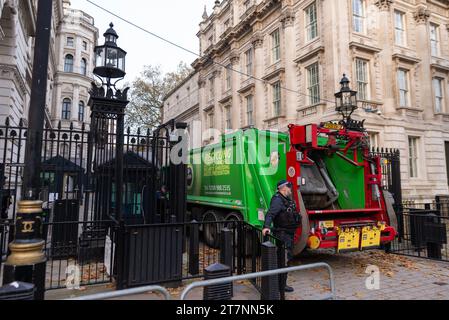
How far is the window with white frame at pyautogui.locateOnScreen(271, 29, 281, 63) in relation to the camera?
71.1 ft

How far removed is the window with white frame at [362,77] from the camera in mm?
17312

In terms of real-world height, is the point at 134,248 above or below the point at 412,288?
above

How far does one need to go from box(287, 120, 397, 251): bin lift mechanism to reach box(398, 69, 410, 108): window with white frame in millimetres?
13503

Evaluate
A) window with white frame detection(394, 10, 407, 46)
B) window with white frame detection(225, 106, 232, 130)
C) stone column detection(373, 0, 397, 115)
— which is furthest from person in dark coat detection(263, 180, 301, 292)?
window with white frame detection(225, 106, 232, 130)

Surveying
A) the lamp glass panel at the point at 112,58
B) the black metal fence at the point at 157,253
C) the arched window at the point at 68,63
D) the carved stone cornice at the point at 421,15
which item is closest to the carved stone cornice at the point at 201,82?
the carved stone cornice at the point at 421,15

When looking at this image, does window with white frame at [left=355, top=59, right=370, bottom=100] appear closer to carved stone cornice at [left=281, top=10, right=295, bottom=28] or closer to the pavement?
carved stone cornice at [left=281, top=10, right=295, bottom=28]

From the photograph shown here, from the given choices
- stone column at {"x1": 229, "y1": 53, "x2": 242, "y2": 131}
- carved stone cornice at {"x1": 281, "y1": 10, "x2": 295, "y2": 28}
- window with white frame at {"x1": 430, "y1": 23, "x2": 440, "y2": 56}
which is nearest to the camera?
carved stone cornice at {"x1": 281, "y1": 10, "x2": 295, "y2": 28}

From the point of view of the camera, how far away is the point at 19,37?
15086mm

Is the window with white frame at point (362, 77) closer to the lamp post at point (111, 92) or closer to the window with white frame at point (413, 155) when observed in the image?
the window with white frame at point (413, 155)

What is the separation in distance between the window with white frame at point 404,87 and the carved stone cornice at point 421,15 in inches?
139
